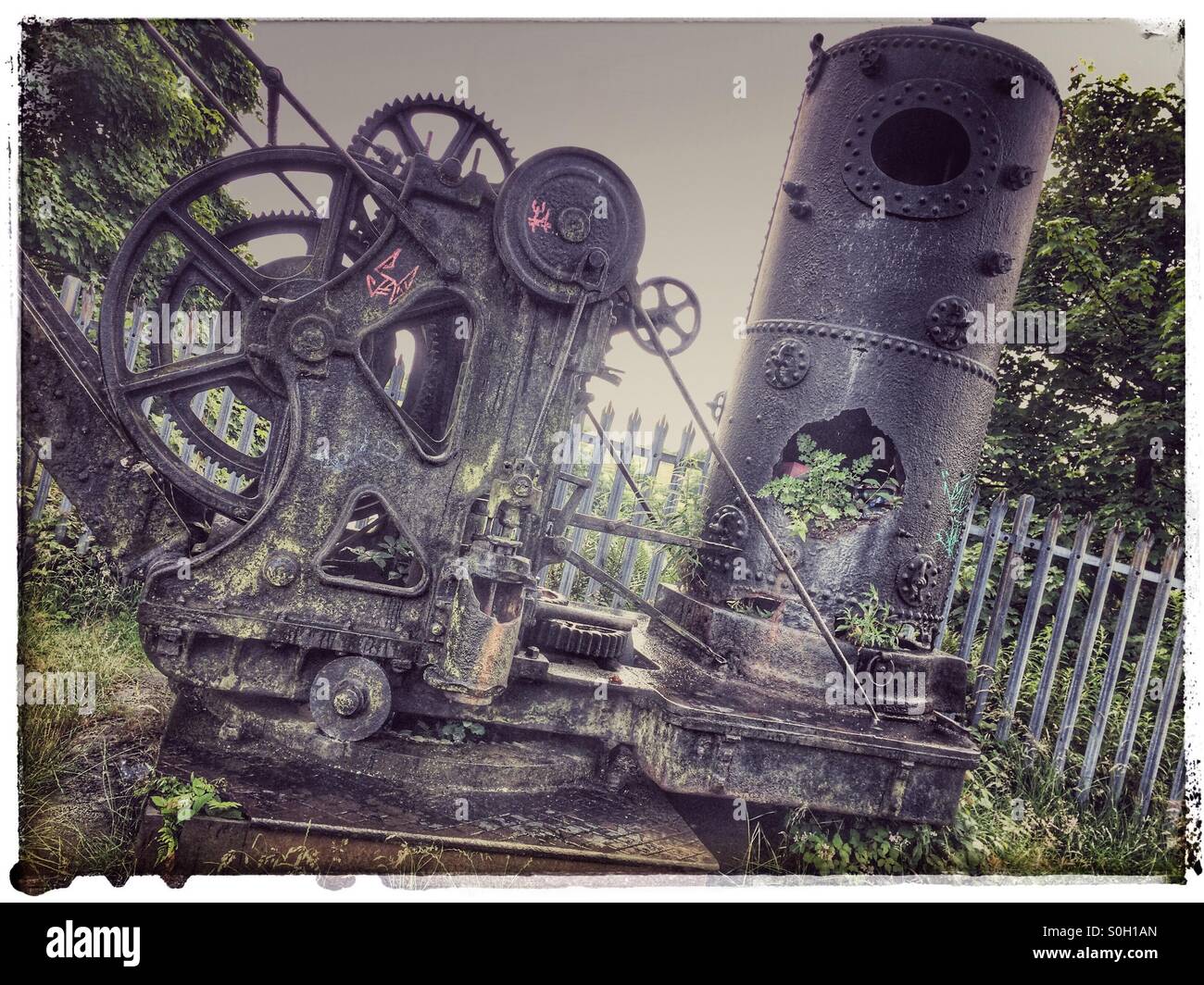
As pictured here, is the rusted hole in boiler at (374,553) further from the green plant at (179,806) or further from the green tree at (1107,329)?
the green tree at (1107,329)

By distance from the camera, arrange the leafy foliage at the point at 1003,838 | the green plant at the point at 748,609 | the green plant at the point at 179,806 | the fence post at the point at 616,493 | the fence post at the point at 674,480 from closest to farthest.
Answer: the green plant at the point at 179,806 → the leafy foliage at the point at 1003,838 → the green plant at the point at 748,609 → the fence post at the point at 674,480 → the fence post at the point at 616,493

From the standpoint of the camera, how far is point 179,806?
2.75 meters

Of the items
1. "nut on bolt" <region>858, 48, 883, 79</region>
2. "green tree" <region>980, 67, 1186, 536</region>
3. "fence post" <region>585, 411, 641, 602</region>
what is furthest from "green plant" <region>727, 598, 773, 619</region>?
"green tree" <region>980, 67, 1186, 536</region>

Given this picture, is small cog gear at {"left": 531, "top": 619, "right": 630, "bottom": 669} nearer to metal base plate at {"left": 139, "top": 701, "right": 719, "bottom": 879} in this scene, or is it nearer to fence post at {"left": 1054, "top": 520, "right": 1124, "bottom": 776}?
metal base plate at {"left": 139, "top": 701, "right": 719, "bottom": 879}

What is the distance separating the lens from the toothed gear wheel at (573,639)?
11.9ft

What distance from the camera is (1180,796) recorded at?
4.95m

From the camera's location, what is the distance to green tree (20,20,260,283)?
5.05 metres

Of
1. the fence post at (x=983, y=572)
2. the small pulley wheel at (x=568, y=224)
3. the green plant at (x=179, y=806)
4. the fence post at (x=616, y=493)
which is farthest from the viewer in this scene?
the fence post at (x=616, y=493)

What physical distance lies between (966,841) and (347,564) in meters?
3.49

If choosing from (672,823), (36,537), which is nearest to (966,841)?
(672,823)

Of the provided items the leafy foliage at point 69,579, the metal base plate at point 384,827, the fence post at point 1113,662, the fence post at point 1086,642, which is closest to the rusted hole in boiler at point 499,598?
the metal base plate at point 384,827

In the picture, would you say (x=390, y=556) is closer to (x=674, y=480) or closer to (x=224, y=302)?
(x=224, y=302)

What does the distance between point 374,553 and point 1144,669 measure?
5.11 m

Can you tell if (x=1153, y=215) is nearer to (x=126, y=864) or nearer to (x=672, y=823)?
(x=672, y=823)
